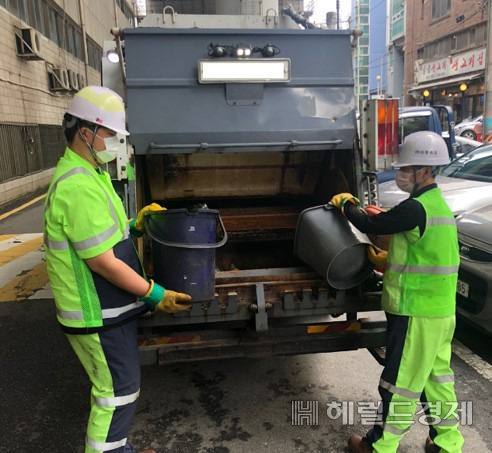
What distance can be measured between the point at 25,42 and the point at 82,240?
12.1 metres

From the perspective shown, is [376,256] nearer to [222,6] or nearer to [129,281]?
[129,281]

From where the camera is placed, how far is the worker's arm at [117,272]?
2.05m

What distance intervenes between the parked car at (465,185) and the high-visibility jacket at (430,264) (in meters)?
2.25

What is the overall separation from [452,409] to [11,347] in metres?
3.41

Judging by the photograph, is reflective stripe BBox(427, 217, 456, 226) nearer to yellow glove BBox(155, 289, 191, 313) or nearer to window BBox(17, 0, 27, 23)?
yellow glove BBox(155, 289, 191, 313)

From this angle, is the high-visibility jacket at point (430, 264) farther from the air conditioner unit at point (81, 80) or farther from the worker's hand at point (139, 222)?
the air conditioner unit at point (81, 80)

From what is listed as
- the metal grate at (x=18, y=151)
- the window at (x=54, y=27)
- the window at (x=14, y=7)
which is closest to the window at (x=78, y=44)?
the window at (x=54, y=27)

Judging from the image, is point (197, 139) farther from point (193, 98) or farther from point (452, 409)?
point (452, 409)

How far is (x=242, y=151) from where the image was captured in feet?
10.6

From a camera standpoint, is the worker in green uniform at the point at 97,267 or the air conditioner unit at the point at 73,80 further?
the air conditioner unit at the point at 73,80

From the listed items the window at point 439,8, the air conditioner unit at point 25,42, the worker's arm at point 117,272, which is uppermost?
the window at point 439,8

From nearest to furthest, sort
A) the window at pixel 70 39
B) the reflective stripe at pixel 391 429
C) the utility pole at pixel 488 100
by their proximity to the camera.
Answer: the reflective stripe at pixel 391 429 → the utility pole at pixel 488 100 → the window at pixel 70 39

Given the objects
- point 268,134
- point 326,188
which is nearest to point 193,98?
point 268,134

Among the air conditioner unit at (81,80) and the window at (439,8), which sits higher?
the window at (439,8)
